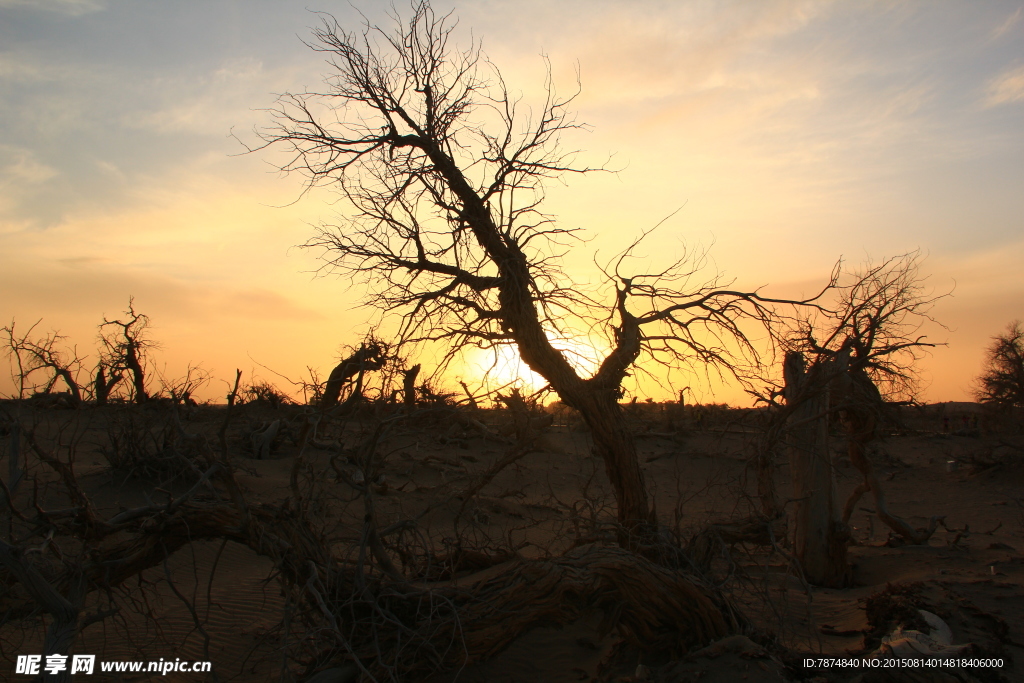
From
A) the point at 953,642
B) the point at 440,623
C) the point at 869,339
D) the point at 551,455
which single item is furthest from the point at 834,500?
the point at 551,455

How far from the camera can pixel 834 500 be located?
26.8ft

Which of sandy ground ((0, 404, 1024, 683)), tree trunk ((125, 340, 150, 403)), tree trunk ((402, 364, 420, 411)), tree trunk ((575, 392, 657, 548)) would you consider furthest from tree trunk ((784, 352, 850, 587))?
tree trunk ((125, 340, 150, 403))

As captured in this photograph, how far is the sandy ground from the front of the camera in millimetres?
5328

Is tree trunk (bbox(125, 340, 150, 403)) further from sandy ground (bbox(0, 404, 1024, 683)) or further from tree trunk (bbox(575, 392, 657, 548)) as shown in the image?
tree trunk (bbox(575, 392, 657, 548))

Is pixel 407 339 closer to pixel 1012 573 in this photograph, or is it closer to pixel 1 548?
pixel 1 548

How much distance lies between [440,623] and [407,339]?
2550 mm

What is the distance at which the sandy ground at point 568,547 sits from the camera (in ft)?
17.5

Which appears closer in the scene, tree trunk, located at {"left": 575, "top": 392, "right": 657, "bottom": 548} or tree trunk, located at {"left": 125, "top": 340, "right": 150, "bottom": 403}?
tree trunk, located at {"left": 575, "top": 392, "right": 657, "bottom": 548}

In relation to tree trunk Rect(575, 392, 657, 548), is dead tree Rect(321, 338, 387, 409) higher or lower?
higher

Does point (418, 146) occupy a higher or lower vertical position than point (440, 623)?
higher

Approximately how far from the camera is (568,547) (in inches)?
341

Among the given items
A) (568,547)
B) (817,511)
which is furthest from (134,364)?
(817,511)

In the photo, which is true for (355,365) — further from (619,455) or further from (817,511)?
(817,511)

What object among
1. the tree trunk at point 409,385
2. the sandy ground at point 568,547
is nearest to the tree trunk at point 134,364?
the sandy ground at point 568,547
